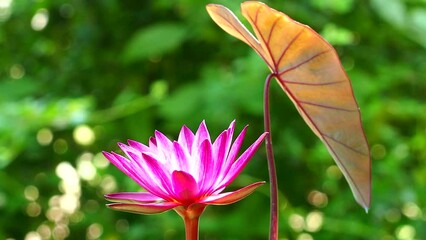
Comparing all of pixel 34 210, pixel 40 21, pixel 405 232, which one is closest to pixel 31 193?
pixel 34 210

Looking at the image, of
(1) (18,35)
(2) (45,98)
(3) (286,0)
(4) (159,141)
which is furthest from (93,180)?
(4) (159,141)

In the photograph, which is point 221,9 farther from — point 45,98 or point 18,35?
point 18,35

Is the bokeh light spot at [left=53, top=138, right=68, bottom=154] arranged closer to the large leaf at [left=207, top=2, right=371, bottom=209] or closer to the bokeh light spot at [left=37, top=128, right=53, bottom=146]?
the bokeh light spot at [left=37, top=128, right=53, bottom=146]

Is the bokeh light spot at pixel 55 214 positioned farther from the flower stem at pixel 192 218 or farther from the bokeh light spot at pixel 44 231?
the flower stem at pixel 192 218

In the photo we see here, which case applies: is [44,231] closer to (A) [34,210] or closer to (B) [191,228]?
(A) [34,210]

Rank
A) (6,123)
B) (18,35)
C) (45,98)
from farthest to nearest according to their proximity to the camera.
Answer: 1. (18,35)
2. (45,98)
3. (6,123)

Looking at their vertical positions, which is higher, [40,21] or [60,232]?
[40,21]

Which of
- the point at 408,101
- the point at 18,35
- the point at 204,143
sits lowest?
the point at 408,101

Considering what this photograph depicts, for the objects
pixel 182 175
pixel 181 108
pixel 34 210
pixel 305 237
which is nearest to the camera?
pixel 182 175
